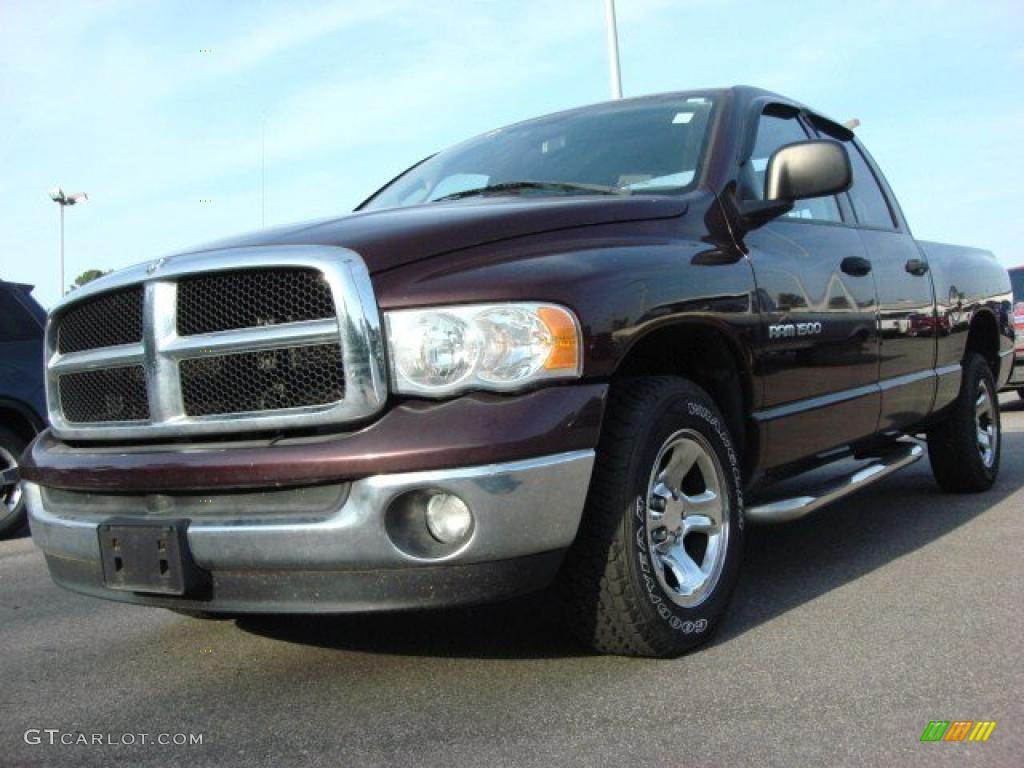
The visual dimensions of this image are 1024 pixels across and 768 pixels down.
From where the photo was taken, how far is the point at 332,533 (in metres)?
2.52

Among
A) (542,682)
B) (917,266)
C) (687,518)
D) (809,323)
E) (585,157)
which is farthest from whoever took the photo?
(917,266)

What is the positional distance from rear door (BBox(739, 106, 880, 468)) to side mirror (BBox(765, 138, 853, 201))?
136mm

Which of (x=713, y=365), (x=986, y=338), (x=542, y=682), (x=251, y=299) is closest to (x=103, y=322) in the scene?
(x=251, y=299)

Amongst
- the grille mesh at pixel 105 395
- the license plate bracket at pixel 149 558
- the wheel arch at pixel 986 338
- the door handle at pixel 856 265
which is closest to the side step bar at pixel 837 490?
the door handle at pixel 856 265

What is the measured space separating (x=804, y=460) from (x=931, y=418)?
1795mm

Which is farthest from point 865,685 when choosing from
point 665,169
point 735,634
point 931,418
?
point 931,418

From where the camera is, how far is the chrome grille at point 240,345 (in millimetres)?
2607

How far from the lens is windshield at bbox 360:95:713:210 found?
377 cm

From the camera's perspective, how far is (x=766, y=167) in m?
3.96

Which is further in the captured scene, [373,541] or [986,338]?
[986,338]

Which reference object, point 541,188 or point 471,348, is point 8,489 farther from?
point 471,348

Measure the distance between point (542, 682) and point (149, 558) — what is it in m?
1.11

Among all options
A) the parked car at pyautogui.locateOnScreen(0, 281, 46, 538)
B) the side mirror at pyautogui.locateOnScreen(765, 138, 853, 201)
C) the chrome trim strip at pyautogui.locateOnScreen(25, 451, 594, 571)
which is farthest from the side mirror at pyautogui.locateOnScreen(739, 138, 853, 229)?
the parked car at pyautogui.locateOnScreen(0, 281, 46, 538)

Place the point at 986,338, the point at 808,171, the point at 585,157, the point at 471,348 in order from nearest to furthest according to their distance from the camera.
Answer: the point at 471,348, the point at 808,171, the point at 585,157, the point at 986,338
